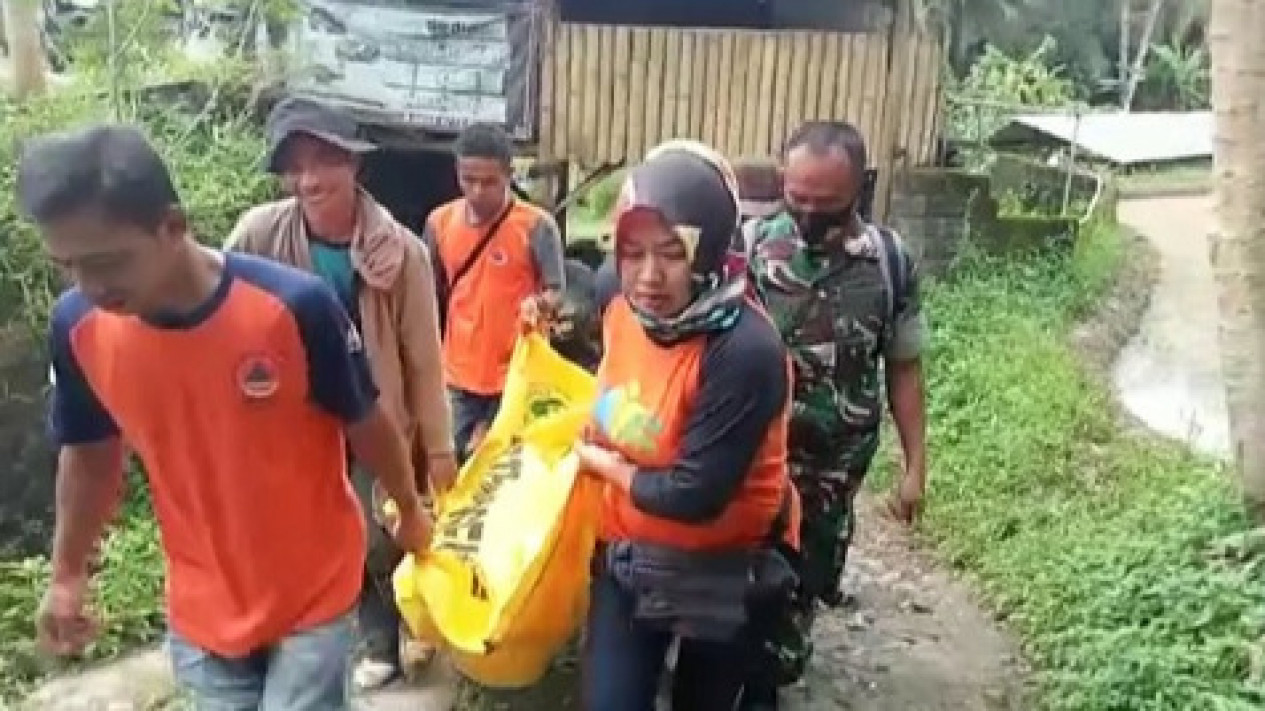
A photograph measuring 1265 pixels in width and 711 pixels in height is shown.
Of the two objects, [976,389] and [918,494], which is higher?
[918,494]

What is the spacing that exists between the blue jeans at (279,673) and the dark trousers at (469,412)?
2522 mm

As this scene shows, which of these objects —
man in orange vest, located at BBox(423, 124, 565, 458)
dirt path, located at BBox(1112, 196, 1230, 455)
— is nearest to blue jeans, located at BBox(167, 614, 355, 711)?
man in orange vest, located at BBox(423, 124, 565, 458)

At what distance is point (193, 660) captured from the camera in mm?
2736

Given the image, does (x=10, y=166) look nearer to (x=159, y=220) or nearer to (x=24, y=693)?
(x=24, y=693)

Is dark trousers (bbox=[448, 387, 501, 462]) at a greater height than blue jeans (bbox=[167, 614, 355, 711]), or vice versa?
blue jeans (bbox=[167, 614, 355, 711])

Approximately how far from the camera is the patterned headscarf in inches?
110

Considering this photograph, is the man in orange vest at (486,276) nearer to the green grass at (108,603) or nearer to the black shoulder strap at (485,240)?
the black shoulder strap at (485,240)

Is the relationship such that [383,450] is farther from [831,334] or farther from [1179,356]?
[1179,356]

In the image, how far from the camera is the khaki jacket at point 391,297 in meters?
3.59

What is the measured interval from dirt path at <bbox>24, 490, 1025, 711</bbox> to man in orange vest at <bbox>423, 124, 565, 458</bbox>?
120 cm

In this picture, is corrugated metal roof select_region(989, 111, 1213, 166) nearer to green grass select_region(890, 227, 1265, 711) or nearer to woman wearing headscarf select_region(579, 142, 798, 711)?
green grass select_region(890, 227, 1265, 711)

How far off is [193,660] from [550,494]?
A: 100 centimetres

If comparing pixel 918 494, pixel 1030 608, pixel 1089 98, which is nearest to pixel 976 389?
pixel 1030 608

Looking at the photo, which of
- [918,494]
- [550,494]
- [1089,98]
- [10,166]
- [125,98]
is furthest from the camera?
[1089,98]
